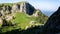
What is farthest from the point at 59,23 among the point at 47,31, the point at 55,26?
the point at 47,31

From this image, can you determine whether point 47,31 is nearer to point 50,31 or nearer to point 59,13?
point 50,31

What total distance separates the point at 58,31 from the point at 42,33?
563cm

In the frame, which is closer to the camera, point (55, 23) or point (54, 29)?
point (54, 29)

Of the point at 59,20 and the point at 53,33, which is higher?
the point at 59,20

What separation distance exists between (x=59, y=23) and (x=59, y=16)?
5.18m

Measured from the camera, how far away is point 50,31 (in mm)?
57531

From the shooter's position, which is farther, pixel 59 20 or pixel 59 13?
pixel 59 13

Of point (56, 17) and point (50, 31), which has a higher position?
point (56, 17)

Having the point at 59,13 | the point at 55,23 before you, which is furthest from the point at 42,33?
the point at 59,13

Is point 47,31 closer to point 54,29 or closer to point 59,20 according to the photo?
point 54,29

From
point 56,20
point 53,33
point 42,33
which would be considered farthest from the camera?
point 56,20

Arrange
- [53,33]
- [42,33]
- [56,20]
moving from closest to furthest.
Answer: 1. [53,33]
2. [42,33]
3. [56,20]

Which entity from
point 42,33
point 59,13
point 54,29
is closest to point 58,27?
point 54,29

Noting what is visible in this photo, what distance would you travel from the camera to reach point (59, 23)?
61.2 metres
